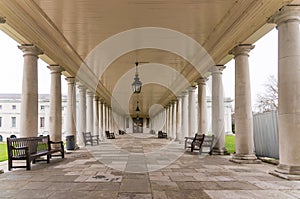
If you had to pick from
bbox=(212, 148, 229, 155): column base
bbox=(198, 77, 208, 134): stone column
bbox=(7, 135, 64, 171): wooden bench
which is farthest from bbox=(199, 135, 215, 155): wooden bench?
bbox=(7, 135, 64, 171): wooden bench

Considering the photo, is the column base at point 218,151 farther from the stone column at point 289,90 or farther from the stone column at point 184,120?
the stone column at point 184,120

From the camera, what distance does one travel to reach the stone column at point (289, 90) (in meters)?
7.89

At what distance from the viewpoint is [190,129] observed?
21750 millimetres

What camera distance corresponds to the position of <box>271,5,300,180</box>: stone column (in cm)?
789

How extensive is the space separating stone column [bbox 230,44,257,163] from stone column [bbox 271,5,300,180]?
3.08 metres

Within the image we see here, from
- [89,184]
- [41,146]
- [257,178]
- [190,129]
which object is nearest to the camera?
[89,184]

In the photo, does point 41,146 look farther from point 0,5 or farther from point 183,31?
point 183,31

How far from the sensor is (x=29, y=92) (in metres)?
11.6

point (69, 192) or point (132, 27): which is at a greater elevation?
point (132, 27)

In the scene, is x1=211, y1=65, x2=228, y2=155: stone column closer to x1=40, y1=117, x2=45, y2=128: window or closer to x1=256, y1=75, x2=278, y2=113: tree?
x1=256, y1=75, x2=278, y2=113: tree

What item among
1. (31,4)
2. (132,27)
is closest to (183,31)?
(132,27)

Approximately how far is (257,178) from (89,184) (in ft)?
15.0

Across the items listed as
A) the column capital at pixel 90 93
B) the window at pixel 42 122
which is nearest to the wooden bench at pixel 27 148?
the column capital at pixel 90 93

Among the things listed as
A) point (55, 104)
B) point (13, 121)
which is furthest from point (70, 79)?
point (13, 121)
